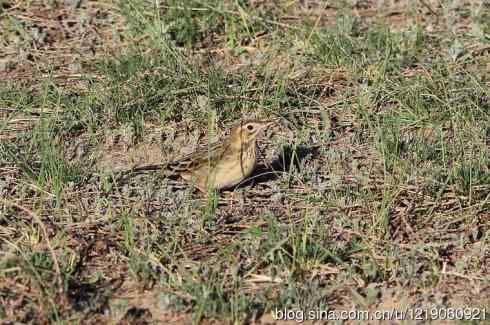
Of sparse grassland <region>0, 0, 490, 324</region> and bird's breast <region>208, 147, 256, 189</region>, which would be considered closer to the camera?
sparse grassland <region>0, 0, 490, 324</region>

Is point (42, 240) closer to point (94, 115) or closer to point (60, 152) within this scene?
point (60, 152)

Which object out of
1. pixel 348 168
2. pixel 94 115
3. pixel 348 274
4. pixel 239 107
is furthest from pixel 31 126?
pixel 348 274

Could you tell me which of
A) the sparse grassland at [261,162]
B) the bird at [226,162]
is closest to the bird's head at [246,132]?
the bird at [226,162]

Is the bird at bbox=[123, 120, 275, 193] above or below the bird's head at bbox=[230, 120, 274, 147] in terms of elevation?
below

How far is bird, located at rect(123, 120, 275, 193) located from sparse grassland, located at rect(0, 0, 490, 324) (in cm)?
15

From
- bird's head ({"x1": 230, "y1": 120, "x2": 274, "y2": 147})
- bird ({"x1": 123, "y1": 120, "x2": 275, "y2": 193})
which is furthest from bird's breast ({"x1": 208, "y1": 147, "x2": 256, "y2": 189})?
bird's head ({"x1": 230, "y1": 120, "x2": 274, "y2": 147})

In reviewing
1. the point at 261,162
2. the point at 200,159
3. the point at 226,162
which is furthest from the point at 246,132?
the point at 261,162

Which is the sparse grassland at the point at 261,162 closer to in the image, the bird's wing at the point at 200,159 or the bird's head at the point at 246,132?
the bird's wing at the point at 200,159

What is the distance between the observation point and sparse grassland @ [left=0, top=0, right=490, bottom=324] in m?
6.86

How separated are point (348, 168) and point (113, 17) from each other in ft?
12.0

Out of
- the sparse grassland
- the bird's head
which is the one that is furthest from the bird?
the sparse grassland

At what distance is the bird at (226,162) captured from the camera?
805 cm

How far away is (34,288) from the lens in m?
6.63

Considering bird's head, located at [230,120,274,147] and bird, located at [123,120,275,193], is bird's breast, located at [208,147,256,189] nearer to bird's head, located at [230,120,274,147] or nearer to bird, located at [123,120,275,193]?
bird, located at [123,120,275,193]
